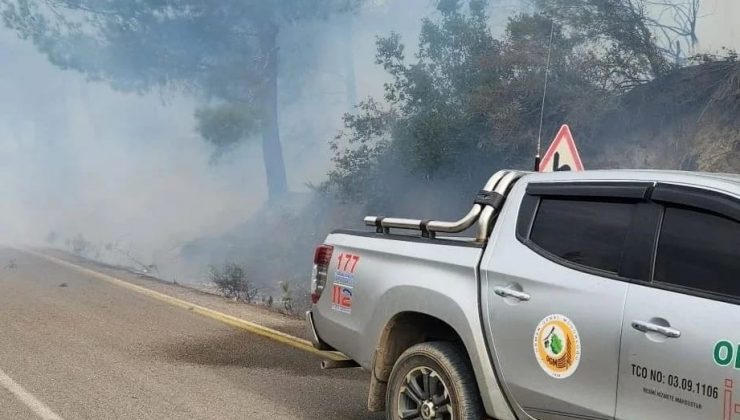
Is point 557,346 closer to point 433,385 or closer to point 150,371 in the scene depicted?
point 433,385

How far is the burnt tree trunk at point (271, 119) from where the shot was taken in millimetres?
21734

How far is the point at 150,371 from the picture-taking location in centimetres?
616

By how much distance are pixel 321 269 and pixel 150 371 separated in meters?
2.08

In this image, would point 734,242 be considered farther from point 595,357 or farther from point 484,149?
point 484,149

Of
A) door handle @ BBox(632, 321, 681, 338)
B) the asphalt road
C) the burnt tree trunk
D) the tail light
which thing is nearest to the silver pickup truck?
door handle @ BBox(632, 321, 681, 338)

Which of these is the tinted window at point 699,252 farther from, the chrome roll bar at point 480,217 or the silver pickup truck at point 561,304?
the chrome roll bar at point 480,217

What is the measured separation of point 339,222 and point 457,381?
42.6 feet

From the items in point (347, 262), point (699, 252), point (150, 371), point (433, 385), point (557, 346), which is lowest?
point (150, 371)

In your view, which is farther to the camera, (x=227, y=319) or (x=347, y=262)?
(x=227, y=319)

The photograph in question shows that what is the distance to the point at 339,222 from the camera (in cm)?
1677

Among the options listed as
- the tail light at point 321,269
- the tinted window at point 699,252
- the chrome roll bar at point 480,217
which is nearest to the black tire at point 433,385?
the chrome roll bar at point 480,217

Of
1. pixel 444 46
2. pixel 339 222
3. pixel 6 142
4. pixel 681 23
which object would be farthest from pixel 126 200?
pixel 681 23

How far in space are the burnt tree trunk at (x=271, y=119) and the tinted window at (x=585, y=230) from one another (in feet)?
61.3

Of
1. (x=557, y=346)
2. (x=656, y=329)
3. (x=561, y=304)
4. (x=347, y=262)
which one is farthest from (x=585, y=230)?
(x=347, y=262)
